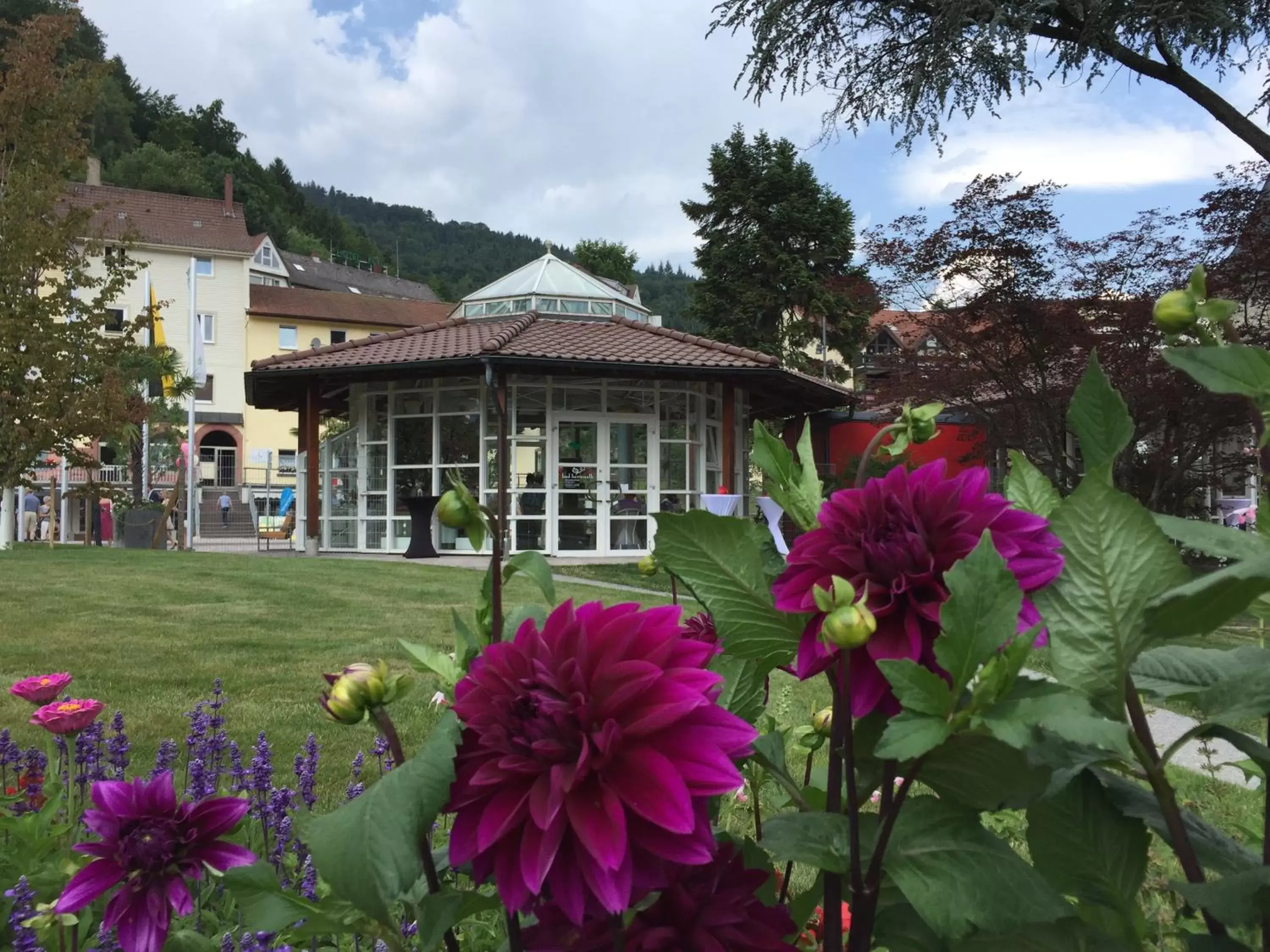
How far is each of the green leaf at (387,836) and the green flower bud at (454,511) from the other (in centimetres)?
17

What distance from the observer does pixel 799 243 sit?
32719mm

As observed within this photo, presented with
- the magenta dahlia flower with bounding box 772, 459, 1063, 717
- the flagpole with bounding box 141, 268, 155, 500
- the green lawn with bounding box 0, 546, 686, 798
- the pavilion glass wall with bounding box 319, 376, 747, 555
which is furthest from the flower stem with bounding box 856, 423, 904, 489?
the flagpole with bounding box 141, 268, 155, 500

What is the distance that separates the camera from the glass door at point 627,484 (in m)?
14.3

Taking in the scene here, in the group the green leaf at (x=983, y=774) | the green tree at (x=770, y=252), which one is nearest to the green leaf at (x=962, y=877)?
the green leaf at (x=983, y=774)

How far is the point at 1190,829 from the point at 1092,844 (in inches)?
4.5

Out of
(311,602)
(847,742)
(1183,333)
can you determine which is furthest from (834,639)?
(311,602)

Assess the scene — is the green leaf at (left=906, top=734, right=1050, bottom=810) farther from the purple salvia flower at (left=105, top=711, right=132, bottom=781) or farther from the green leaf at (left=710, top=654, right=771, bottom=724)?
the purple salvia flower at (left=105, top=711, right=132, bottom=781)

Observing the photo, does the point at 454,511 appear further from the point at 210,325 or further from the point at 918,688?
the point at 210,325

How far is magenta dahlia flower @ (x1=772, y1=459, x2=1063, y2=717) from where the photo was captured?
0.53 m

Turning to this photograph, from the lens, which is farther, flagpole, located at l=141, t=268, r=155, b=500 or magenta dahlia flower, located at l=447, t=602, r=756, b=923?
flagpole, located at l=141, t=268, r=155, b=500

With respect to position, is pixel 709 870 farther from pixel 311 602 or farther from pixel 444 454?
pixel 444 454

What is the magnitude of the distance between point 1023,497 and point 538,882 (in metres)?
0.44

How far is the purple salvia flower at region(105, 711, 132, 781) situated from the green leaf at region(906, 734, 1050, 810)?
187 centimetres

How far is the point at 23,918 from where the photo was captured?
3.71ft
